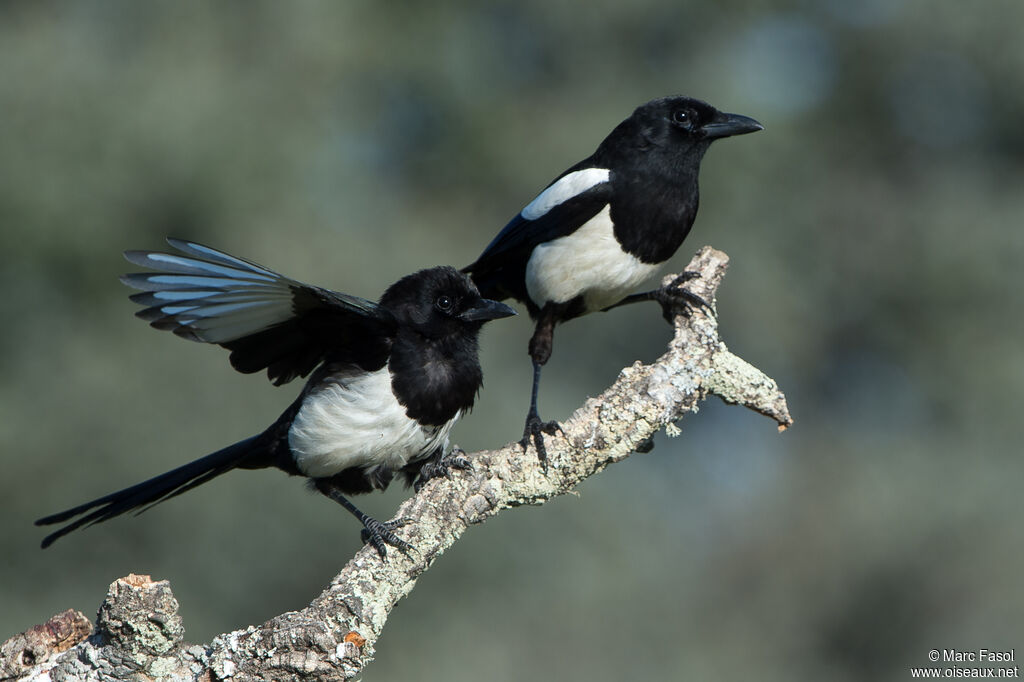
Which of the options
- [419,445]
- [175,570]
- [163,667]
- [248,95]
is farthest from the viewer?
[248,95]

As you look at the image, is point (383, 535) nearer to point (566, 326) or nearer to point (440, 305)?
point (440, 305)

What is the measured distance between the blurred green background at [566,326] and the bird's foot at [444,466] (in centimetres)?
581

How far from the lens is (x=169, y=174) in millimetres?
11617

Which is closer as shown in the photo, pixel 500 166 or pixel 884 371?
pixel 500 166

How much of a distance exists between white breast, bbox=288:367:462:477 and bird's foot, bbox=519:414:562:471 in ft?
1.17

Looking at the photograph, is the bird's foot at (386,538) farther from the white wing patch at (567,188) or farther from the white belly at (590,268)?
the white wing patch at (567,188)

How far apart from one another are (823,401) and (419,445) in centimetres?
1376

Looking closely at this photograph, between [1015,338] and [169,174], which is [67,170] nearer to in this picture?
[169,174]

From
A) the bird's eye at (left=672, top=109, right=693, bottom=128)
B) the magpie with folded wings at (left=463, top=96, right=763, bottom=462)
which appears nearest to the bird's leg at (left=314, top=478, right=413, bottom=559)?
the magpie with folded wings at (left=463, top=96, right=763, bottom=462)

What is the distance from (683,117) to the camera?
4301 mm

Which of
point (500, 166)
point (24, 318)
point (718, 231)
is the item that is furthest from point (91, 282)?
point (718, 231)

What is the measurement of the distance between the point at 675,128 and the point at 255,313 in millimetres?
1708

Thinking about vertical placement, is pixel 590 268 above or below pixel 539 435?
above

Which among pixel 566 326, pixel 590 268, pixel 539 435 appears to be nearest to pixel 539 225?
pixel 590 268
